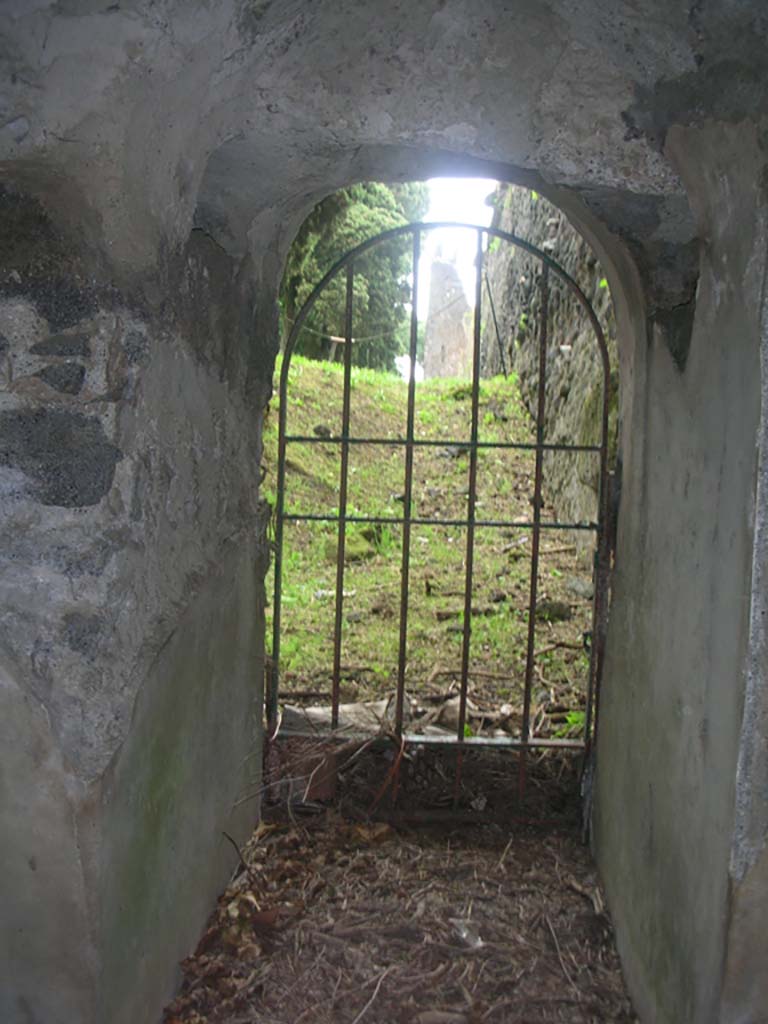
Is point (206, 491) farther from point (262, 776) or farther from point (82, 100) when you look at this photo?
point (262, 776)

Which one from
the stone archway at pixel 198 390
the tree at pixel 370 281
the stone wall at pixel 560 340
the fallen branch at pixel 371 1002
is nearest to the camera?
the stone archway at pixel 198 390

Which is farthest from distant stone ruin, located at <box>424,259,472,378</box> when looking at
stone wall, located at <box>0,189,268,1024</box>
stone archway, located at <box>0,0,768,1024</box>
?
stone wall, located at <box>0,189,268,1024</box>

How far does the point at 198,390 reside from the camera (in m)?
2.05

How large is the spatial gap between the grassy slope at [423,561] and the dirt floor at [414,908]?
56 cm

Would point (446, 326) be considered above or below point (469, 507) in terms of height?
above

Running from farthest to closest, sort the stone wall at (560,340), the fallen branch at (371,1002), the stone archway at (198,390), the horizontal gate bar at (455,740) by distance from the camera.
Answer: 1. the stone wall at (560,340)
2. the horizontal gate bar at (455,740)
3. the fallen branch at (371,1002)
4. the stone archway at (198,390)

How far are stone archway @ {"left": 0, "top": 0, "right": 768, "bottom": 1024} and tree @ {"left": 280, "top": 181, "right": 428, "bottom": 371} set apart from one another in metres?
6.73

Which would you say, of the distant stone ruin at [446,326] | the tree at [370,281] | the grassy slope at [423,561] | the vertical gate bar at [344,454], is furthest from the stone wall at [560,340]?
the distant stone ruin at [446,326]

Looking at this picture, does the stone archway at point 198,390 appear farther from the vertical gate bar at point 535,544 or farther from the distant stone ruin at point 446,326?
the distant stone ruin at point 446,326

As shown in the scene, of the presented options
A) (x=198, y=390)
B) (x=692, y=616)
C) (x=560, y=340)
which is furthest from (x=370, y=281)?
(x=692, y=616)

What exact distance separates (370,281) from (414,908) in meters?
8.98

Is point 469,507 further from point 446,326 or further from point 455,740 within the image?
point 446,326

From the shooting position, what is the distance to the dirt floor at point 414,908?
7.20 feet

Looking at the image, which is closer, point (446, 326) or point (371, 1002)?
point (371, 1002)
